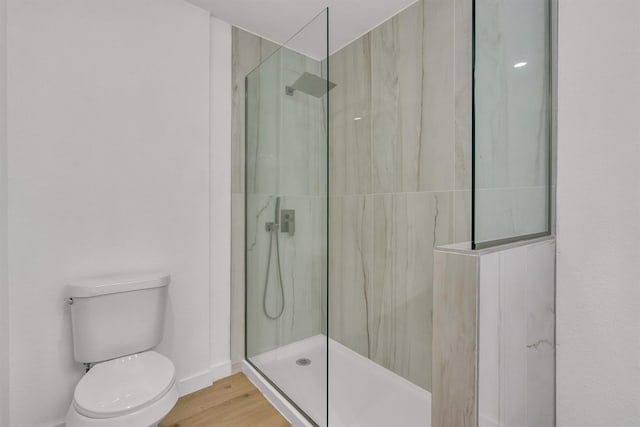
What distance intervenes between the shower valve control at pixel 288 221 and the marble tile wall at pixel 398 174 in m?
0.65

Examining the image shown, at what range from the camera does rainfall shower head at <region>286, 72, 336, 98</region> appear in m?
1.43

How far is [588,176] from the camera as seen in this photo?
3.21 feet

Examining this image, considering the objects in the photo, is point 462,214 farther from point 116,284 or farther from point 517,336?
point 116,284

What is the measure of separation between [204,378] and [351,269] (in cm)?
120

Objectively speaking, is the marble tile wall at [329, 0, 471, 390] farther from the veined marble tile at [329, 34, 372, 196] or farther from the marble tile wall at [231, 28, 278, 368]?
the marble tile wall at [231, 28, 278, 368]

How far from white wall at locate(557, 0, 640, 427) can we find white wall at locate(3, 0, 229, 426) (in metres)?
1.80

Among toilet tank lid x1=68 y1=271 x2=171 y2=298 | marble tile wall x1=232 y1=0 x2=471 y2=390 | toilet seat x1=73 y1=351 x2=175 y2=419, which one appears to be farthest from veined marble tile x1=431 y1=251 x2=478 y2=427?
toilet tank lid x1=68 y1=271 x2=171 y2=298

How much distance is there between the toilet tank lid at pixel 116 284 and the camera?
55.6 inches

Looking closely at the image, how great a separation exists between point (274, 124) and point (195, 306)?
1.23m

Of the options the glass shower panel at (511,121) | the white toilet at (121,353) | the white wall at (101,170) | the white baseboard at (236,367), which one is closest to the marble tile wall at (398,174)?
the glass shower panel at (511,121)

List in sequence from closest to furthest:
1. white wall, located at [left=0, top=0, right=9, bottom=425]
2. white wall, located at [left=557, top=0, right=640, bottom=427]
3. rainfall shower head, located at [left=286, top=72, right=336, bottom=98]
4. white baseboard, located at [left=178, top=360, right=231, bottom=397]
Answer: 1. white wall, located at [left=557, top=0, right=640, bottom=427]
2. white wall, located at [left=0, top=0, right=9, bottom=425]
3. rainfall shower head, located at [left=286, top=72, right=336, bottom=98]
4. white baseboard, located at [left=178, top=360, right=231, bottom=397]

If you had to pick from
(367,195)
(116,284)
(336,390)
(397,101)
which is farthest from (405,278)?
(116,284)

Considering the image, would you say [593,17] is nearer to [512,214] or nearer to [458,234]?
[512,214]

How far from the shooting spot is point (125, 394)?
121 cm
